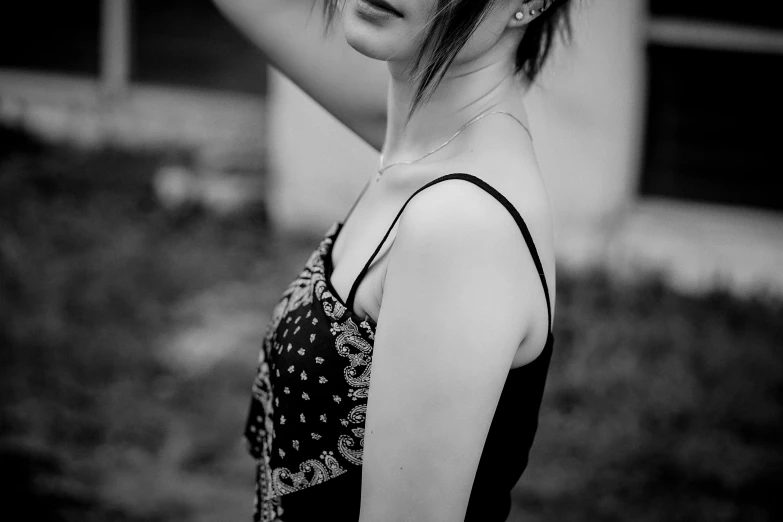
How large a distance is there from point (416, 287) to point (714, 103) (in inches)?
154

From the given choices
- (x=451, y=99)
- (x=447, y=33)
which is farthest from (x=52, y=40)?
(x=447, y=33)

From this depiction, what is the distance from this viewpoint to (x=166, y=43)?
5.59 metres

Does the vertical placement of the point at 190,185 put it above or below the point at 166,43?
below

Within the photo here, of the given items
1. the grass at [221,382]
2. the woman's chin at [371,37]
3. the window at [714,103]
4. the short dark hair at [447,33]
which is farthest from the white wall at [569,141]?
the woman's chin at [371,37]

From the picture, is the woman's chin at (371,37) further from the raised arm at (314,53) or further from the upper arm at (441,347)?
the raised arm at (314,53)

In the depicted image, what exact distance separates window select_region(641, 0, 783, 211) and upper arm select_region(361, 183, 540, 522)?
3.78m

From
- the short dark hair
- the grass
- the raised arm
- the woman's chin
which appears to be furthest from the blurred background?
the woman's chin

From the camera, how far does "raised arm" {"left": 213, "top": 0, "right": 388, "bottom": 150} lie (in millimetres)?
1382

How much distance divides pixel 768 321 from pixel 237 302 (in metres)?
2.49

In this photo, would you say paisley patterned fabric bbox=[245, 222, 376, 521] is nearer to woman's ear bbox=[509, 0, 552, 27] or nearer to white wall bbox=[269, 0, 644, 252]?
woman's ear bbox=[509, 0, 552, 27]

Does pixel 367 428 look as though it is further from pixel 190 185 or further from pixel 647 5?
pixel 190 185

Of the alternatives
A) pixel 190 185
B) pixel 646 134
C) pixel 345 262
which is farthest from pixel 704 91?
pixel 345 262

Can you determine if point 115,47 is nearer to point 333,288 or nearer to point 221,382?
point 221,382

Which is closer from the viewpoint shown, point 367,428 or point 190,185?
point 367,428
